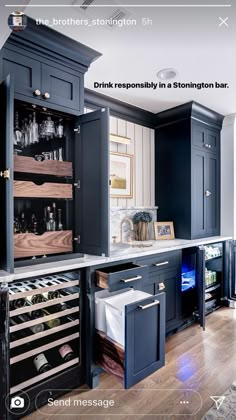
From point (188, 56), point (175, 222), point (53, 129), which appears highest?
point (188, 56)

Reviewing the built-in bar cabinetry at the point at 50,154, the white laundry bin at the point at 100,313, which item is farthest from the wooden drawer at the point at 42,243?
the white laundry bin at the point at 100,313

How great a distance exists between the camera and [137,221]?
296cm

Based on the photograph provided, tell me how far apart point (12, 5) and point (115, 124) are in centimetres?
159

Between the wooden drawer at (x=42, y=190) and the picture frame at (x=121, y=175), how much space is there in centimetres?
92

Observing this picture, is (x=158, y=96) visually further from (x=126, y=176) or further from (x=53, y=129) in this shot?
(x=53, y=129)

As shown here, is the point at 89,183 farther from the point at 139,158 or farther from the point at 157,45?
the point at 139,158

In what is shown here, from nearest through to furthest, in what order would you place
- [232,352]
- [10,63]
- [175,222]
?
[10,63]
[232,352]
[175,222]

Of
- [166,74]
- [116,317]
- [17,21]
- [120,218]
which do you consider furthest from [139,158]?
[116,317]

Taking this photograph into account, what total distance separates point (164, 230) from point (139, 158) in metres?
0.91

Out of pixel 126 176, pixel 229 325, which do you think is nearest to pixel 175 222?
pixel 126 176

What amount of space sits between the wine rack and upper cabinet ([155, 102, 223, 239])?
173 centimetres

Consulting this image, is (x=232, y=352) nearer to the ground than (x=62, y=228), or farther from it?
nearer to the ground

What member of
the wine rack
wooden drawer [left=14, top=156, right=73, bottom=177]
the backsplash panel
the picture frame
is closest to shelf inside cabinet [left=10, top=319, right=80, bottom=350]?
the wine rack

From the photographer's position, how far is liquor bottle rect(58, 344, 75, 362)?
1747 millimetres
